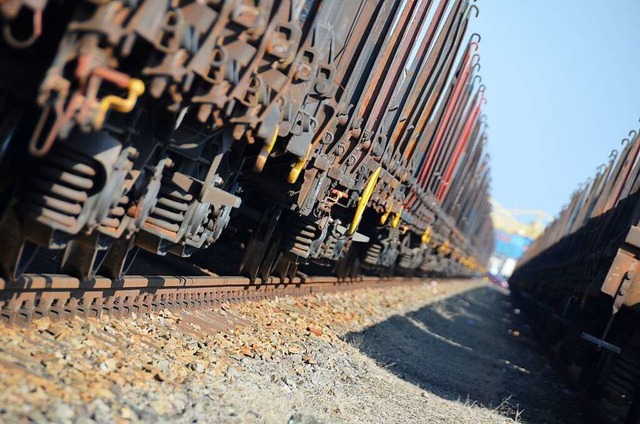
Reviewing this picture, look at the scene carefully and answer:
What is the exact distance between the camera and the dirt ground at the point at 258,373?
149 inches

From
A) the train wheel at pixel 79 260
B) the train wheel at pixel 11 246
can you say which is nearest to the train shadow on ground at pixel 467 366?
the train wheel at pixel 79 260

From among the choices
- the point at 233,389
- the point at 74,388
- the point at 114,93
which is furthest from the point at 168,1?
the point at 233,389

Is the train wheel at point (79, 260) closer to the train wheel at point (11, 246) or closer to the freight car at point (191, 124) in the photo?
the freight car at point (191, 124)

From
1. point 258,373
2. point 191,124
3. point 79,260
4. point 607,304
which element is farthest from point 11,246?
point 607,304

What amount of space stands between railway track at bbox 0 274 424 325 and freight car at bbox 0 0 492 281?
132 millimetres

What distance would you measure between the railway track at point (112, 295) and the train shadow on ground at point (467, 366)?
176 cm

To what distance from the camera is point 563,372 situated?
13312mm

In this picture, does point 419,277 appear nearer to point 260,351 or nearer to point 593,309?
point 593,309

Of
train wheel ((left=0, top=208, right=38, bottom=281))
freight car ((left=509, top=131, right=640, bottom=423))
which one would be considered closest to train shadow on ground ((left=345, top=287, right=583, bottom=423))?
freight car ((left=509, top=131, right=640, bottom=423))

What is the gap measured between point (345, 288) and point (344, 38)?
7.43 metres

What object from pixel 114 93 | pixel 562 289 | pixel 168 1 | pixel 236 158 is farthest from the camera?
pixel 562 289

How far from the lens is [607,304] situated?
9469 mm

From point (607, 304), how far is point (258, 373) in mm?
5734

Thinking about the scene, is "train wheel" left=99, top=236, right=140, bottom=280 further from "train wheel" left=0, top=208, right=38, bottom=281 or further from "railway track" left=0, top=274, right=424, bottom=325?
"train wheel" left=0, top=208, right=38, bottom=281
